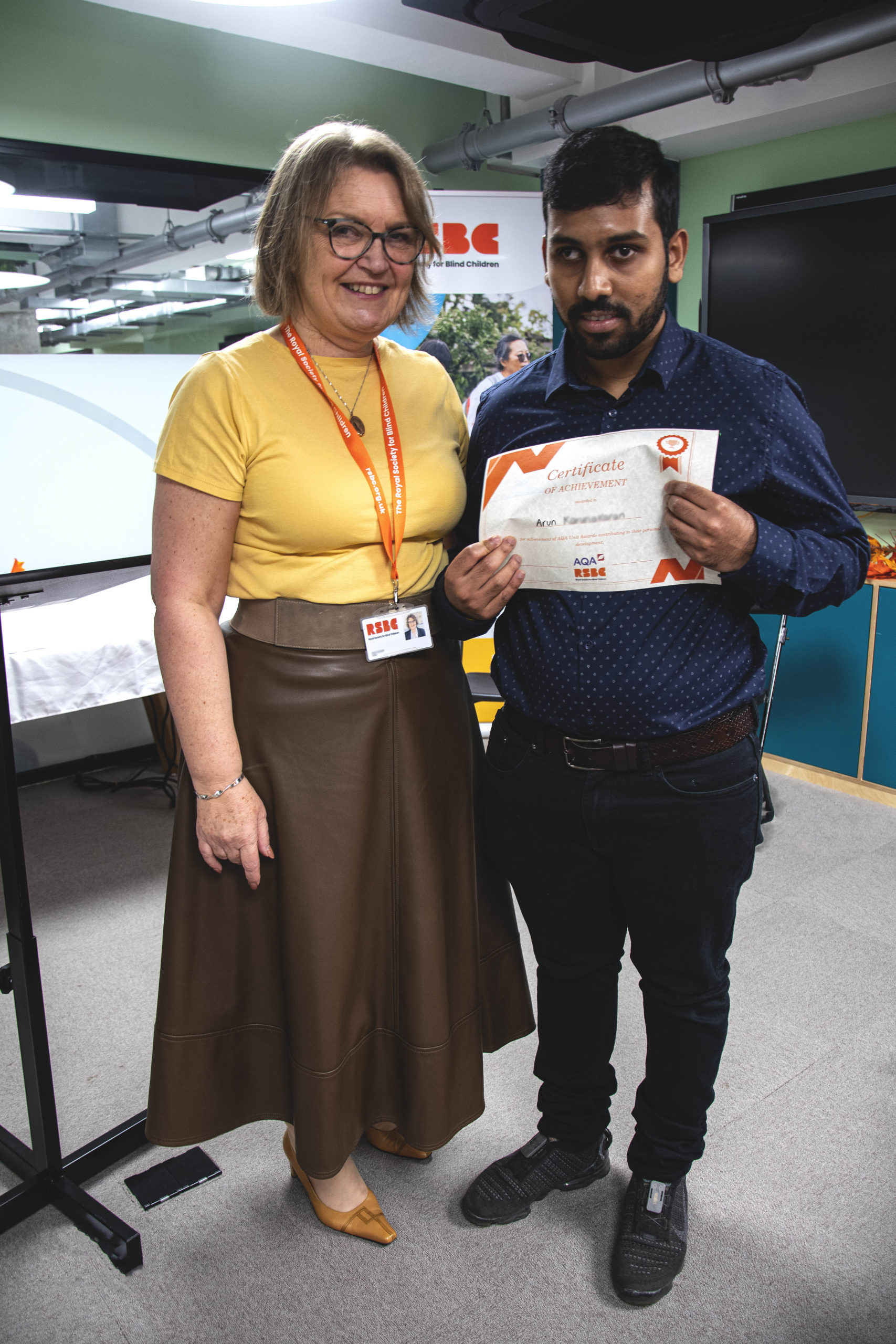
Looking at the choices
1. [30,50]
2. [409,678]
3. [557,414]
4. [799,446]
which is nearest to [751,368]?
[799,446]

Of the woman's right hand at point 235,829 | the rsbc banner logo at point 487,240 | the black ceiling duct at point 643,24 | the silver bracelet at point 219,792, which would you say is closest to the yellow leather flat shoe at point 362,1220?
the woman's right hand at point 235,829

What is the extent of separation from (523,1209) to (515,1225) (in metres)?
0.03

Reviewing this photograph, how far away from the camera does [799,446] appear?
1.32m

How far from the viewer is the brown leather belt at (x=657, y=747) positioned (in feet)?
4.50

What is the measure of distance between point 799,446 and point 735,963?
1.64 m

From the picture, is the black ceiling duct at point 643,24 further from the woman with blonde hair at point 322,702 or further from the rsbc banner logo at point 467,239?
the rsbc banner logo at point 467,239

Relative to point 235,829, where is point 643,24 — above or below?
above

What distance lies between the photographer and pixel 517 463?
4.43ft

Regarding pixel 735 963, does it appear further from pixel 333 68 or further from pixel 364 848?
pixel 333 68

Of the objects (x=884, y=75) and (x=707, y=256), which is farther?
(x=707, y=256)

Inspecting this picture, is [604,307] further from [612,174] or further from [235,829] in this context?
[235,829]

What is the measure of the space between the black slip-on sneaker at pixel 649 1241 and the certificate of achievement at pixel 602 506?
3.41ft

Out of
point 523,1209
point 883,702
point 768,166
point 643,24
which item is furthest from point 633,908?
point 768,166

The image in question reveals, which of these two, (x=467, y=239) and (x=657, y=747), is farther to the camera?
(x=467, y=239)
